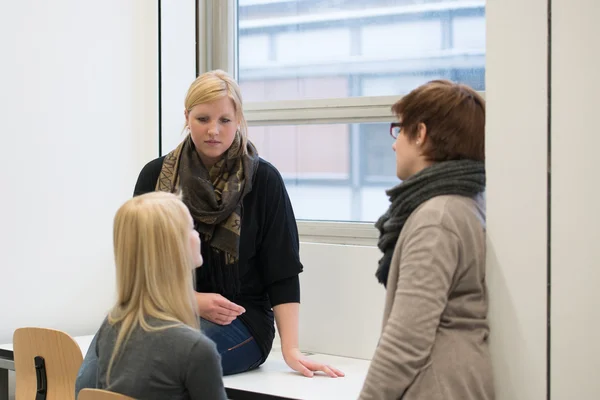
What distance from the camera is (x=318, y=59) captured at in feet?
10.0

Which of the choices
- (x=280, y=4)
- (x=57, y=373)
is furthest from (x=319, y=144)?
(x=57, y=373)

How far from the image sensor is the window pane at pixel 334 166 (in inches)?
114

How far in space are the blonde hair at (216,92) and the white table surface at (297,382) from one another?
2.34 feet

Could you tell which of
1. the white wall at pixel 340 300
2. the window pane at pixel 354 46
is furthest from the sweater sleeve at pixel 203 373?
the window pane at pixel 354 46

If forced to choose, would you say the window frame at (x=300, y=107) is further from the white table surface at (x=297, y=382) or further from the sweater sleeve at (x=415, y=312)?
the sweater sleeve at (x=415, y=312)

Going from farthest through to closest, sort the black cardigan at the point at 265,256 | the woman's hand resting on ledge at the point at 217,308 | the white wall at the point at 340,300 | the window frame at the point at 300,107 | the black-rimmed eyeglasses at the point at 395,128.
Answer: the window frame at the point at 300,107 → the white wall at the point at 340,300 → the black cardigan at the point at 265,256 → the woman's hand resting on ledge at the point at 217,308 → the black-rimmed eyeglasses at the point at 395,128

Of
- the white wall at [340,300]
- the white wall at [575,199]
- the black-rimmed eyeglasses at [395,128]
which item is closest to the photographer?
the white wall at [575,199]

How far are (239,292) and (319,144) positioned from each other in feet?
2.67

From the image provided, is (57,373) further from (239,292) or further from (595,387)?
(595,387)

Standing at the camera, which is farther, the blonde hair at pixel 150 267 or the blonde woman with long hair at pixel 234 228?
the blonde woman with long hair at pixel 234 228

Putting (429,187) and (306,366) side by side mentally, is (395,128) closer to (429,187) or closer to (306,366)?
(429,187)

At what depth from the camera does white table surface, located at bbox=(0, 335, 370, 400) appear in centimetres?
217

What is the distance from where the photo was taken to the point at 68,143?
9.71 feet

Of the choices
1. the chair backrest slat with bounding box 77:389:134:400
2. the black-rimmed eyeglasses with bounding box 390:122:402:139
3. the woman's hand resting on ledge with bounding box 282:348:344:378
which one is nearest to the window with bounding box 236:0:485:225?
the woman's hand resting on ledge with bounding box 282:348:344:378
